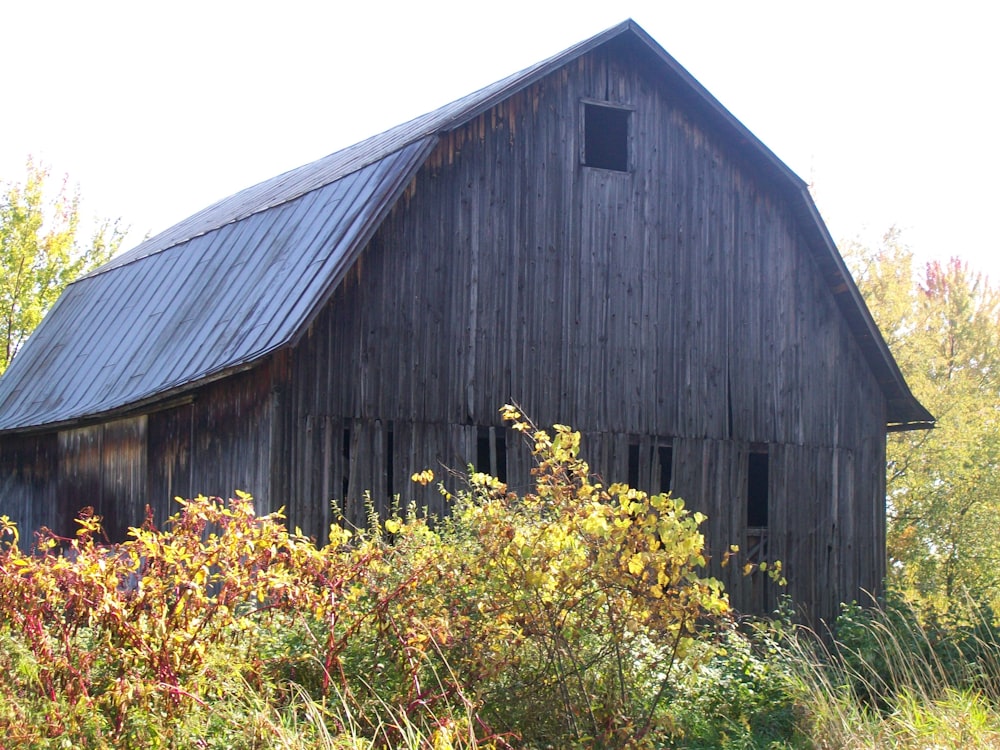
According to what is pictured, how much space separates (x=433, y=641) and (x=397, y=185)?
21.0 feet

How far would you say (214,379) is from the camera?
12.5 m

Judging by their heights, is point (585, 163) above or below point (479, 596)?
above

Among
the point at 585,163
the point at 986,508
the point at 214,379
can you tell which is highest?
the point at 585,163

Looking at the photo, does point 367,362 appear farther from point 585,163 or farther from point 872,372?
point 872,372

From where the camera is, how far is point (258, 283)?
14289 mm

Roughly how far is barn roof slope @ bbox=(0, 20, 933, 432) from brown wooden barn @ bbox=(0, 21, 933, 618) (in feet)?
0.17

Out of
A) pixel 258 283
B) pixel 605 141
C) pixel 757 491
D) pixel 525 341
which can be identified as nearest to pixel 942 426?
pixel 757 491

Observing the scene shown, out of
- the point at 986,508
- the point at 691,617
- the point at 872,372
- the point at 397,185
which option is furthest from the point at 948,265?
the point at 691,617

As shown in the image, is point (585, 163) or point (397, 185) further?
point (585, 163)

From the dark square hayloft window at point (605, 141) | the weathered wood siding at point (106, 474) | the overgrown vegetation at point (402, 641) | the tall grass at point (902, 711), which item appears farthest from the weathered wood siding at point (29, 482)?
the tall grass at point (902, 711)

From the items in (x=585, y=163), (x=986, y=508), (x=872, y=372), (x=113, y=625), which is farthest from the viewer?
(x=986, y=508)

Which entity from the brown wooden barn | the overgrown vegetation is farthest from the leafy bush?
the brown wooden barn

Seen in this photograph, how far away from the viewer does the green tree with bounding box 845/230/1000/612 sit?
25688mm

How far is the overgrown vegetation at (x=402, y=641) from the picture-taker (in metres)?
7.12
